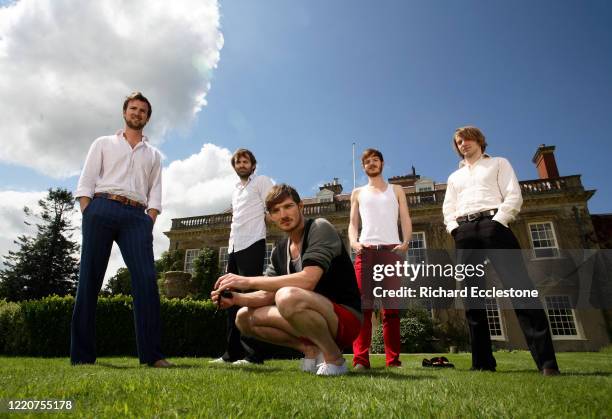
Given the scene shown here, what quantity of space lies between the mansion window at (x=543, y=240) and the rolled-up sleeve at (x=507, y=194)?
17.1m

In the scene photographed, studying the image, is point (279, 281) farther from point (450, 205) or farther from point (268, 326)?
point (450, 205)

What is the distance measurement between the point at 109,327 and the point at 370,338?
7.84m

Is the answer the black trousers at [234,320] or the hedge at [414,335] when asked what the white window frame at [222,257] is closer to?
the hedge at [414,335]

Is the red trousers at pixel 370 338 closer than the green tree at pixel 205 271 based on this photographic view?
Yes

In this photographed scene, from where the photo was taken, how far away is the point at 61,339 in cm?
795

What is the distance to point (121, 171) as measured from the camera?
145 inches

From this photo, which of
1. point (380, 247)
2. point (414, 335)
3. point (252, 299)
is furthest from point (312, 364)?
point (414, 335)

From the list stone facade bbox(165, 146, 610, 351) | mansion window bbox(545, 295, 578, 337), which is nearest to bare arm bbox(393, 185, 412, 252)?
stone facade bbox(165, 146, 610, 351)

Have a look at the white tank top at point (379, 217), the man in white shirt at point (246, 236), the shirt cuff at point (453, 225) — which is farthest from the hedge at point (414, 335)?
the shirt cuff at point (453, 225)

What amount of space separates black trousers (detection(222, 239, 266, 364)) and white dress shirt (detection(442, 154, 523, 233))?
2340mm

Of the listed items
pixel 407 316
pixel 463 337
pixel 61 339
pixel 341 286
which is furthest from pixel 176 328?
pixel 463 337

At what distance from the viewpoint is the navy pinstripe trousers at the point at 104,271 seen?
330 centimetres

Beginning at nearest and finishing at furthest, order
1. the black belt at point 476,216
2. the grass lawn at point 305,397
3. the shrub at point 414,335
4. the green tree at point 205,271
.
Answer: the grass lawn at point 305,397 → the black belt at point 476,216 → the shrub at point 414,335 → the green tree at point 205,271

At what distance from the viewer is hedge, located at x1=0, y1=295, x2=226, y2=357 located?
7.93m
